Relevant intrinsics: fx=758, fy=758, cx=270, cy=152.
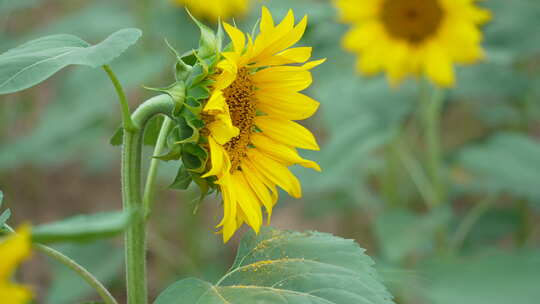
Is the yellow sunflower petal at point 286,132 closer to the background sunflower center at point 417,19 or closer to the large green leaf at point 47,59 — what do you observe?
the large green leaf at point 47,59

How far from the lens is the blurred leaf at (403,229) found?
67.9 inches

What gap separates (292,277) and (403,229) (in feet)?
3.55

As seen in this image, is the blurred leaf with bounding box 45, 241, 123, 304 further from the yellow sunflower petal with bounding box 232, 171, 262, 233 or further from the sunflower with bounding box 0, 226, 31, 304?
the sunflower with bounding box 0, 226, 31, 304

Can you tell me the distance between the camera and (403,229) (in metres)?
1.82

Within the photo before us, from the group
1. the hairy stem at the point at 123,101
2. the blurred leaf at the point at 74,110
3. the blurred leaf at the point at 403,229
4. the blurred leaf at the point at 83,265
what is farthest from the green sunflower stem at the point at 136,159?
the blurred leaf at the point at 74,110

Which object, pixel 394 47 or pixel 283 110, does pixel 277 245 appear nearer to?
pixel 283 110

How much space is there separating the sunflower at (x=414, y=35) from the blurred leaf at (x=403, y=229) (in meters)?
0.33

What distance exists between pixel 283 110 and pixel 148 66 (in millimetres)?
1278

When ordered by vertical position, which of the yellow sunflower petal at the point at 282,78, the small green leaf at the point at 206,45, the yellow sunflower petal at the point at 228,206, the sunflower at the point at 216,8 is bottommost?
the yellow sunflower petal at the point at 228,206

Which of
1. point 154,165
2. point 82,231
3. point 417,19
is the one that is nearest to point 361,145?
point 417,19

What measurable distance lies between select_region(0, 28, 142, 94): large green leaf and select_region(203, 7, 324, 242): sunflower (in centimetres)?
11

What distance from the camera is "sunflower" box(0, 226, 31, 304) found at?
1.50 feet

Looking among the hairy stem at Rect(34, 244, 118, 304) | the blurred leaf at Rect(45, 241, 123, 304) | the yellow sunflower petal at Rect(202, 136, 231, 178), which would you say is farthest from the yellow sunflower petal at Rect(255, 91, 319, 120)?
the blurred leaf at Rect(45, 241, 123, 304)

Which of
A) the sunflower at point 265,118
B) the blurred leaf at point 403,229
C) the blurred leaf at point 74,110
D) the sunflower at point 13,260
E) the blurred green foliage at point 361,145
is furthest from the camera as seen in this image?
the blurred leaf at point 74,110
